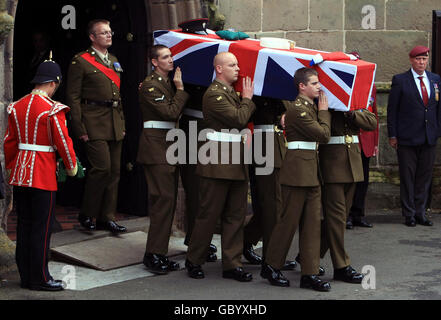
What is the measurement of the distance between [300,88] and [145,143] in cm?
137

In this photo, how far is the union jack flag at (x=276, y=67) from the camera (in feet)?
21.2

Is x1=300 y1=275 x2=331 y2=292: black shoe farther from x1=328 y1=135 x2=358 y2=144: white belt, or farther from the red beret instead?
the red beret

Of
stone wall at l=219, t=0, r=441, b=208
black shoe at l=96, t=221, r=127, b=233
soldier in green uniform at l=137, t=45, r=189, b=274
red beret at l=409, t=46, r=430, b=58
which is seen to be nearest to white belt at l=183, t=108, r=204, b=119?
soldier in green uniform at l=137, t=45, r=189, b=274

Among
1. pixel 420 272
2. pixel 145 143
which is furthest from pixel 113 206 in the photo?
pixel 420 272

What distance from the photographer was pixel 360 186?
9.41 metres

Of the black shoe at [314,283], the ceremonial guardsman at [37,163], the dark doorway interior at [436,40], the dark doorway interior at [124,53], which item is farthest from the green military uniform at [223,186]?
the dark doorway interior at [436,40]

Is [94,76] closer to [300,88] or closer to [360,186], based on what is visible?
[300,88]

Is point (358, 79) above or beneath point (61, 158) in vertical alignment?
above

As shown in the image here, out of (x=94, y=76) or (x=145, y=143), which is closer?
(x=145, y=143)

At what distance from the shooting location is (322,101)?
650 cm

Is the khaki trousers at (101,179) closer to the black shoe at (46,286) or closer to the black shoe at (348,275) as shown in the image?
the black shoe at (46,286)

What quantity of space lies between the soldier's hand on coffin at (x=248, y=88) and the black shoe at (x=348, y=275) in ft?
4.76

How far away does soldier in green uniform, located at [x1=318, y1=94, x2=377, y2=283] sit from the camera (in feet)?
22.0

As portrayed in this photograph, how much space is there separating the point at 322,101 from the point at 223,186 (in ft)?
3.24
